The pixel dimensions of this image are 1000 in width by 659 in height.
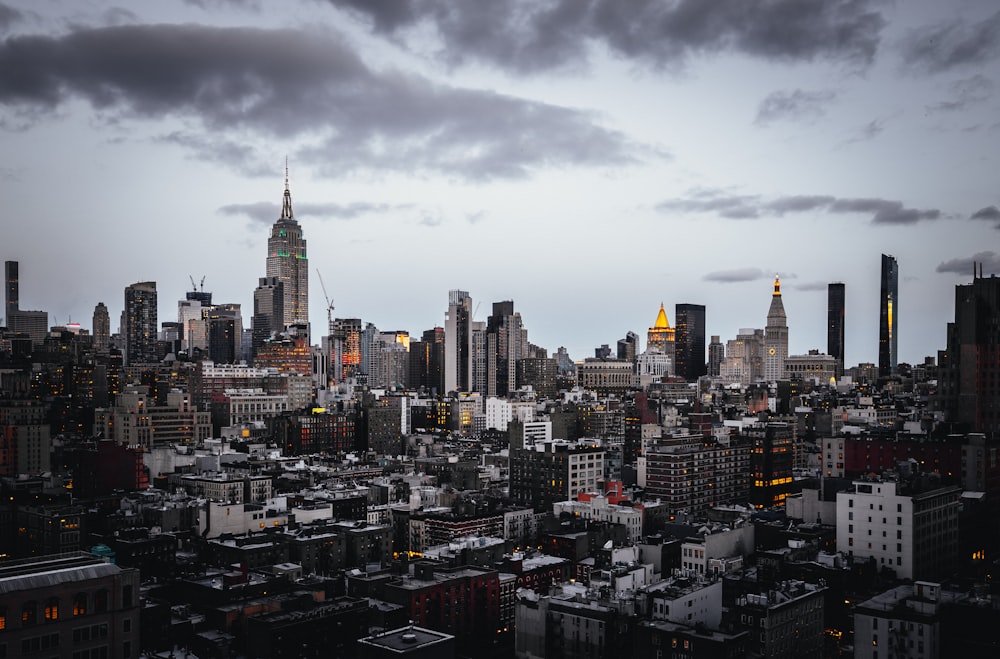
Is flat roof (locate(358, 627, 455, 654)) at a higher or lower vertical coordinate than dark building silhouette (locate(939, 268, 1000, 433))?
lower

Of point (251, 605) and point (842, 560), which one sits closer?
point (251, 605)

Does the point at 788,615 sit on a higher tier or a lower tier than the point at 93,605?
lower

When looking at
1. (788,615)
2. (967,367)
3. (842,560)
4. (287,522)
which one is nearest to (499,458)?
Answer: (287,522)

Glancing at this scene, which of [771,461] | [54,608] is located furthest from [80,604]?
[771,461]

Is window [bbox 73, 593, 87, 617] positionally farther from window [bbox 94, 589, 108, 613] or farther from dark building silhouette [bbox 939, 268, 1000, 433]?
dark building silhouette [bbox 939, 268, 1000, 433]

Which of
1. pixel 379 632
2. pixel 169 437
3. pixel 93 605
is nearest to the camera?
pixel 93 605

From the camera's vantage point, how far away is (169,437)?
155000mm

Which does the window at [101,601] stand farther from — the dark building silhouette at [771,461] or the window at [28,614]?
the dark building silhouette at [771,461]

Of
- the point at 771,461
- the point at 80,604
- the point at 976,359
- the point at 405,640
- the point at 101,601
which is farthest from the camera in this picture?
the point at 771,461

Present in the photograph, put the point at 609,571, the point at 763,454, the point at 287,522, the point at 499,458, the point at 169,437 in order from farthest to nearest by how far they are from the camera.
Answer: the point at 169,437, the point at 499,458, the point at 763,454, the point at 287,522, the point at 609,571

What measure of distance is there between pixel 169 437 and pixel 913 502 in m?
122

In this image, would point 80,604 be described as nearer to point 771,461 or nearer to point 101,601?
point 101,601

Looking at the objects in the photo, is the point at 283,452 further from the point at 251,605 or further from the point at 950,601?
the point at 950,601

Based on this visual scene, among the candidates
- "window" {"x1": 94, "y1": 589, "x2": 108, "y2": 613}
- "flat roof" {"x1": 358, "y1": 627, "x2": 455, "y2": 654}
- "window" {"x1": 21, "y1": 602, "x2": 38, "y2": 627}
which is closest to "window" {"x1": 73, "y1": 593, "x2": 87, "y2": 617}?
"window" {"x1": 94, "y1": 589, "x2": 108, "y2": 613}
